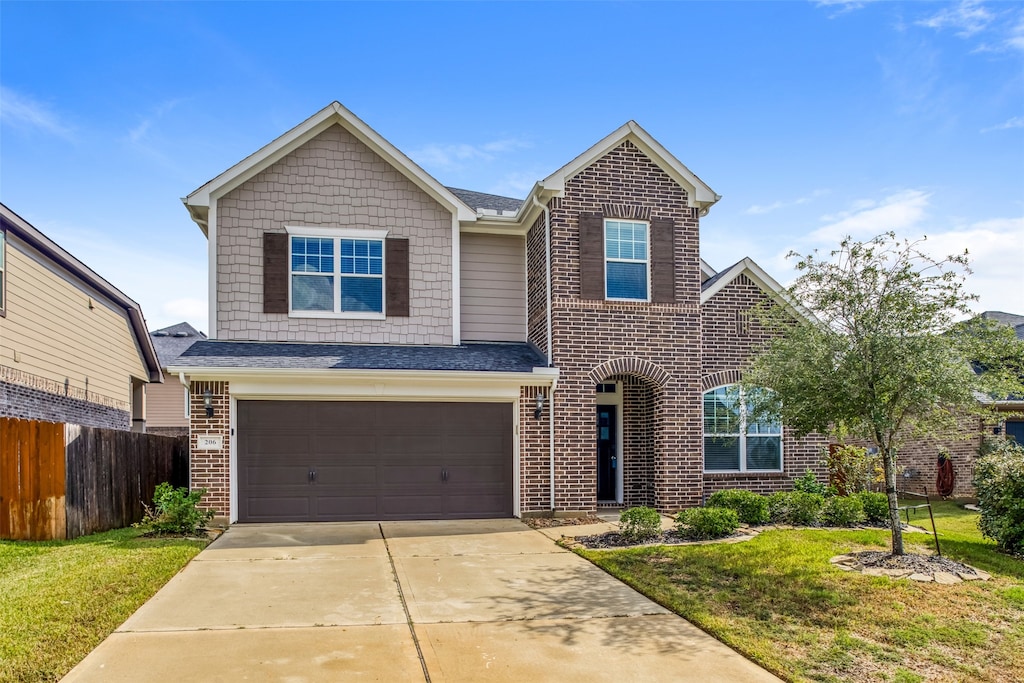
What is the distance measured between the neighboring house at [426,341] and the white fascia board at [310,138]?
4 centimetres

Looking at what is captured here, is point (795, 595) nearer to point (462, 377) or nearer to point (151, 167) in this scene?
point (462, 377)

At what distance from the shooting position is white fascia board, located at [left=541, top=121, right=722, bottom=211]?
47.2 feet

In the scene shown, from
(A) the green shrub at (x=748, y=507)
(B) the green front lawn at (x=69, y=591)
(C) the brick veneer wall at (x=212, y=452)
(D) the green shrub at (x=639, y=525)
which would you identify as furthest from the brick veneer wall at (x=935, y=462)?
(B) the green front lawn at (x=69, y=591)

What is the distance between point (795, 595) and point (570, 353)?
6.87 m

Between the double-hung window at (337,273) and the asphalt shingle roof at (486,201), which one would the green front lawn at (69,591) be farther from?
the asphalt shingle roof at (486,201)

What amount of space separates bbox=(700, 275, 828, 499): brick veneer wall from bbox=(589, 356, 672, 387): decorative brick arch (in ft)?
5.01

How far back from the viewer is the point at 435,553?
10805mm

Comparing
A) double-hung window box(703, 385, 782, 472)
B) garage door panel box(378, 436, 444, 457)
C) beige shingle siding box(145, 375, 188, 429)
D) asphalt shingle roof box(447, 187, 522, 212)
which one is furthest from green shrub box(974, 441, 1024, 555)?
beige shingle siding box(145, 375, 188, 429)

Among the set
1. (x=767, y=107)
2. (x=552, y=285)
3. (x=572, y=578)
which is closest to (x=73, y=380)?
(x=552, y=285)

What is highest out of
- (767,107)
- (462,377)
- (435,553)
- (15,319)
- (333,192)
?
(767,107)

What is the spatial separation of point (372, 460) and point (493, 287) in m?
4.38

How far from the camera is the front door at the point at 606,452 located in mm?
16016

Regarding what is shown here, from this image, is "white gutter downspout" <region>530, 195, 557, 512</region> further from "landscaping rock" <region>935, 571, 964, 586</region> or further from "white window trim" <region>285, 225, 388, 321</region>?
"landscaping rock" <region>935, 571, 964, 586</region>

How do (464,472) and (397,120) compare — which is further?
(397,120)
